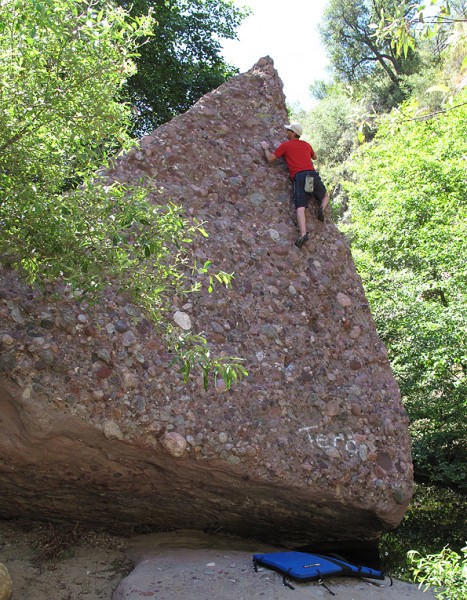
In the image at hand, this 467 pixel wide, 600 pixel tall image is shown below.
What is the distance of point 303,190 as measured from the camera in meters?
6.78

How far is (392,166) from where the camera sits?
1388 cm

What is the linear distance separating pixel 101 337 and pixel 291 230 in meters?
2.44

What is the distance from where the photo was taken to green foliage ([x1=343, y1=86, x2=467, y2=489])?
8.48m

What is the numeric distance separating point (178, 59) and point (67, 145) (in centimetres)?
1061

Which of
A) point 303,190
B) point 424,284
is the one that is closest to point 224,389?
point 303,190

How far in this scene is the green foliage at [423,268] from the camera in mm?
8484

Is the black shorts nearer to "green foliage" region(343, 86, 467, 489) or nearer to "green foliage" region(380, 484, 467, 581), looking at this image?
"green foliage" region(343, 86, 467, 489)

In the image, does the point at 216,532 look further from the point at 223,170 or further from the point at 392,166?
the point at 392,166

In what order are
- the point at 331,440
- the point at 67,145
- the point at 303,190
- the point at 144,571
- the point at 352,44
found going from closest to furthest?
the point at 67,145
the point at 144,571
the point at 331,440
the point at 303,190
the point at 352,44

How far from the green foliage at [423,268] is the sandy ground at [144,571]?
127 inches

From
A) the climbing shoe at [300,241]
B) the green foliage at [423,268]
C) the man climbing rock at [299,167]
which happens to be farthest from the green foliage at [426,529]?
the man climbing rock at [299,167]

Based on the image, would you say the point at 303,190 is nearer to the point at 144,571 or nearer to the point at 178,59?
the point at 144,571

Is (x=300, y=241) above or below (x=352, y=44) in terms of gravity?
below

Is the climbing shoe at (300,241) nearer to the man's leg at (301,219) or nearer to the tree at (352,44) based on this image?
the man's leg at (301,219)
